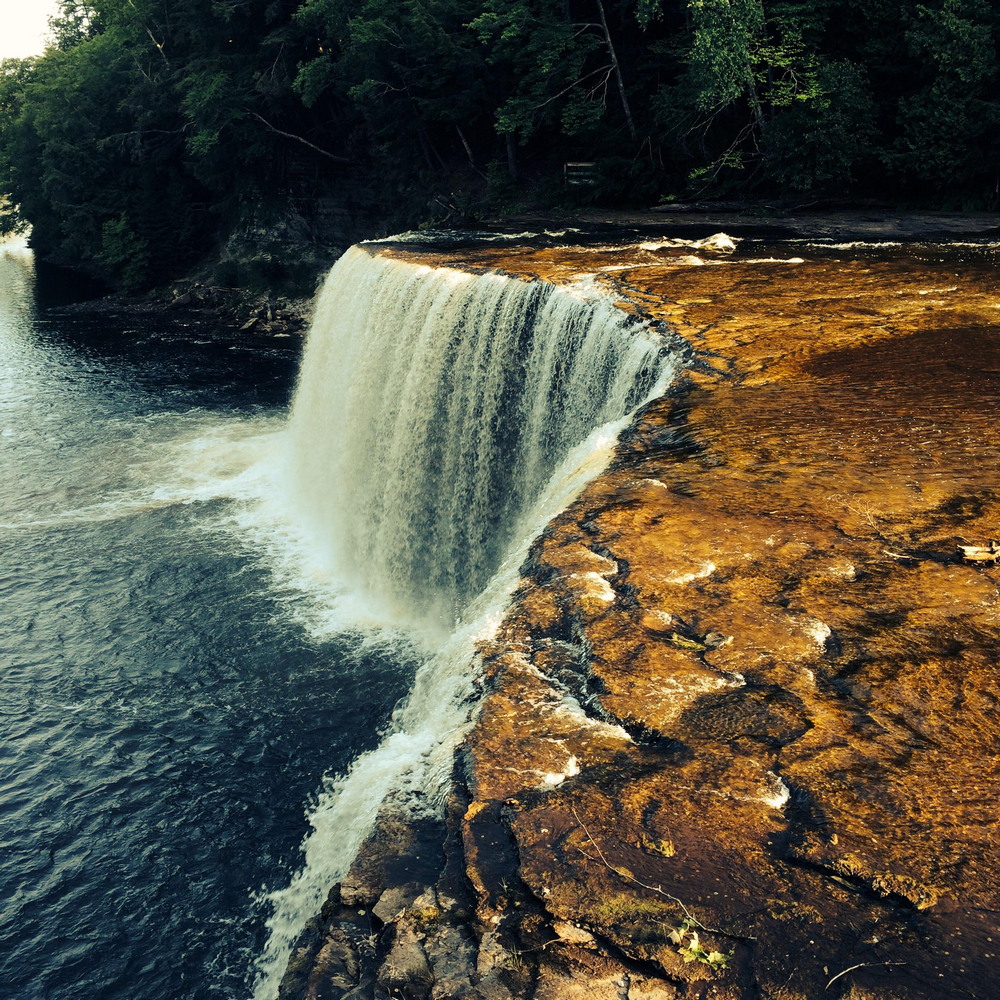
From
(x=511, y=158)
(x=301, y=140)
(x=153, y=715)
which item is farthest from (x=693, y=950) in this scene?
(x=301, y=140)

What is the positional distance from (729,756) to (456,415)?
10417 mm

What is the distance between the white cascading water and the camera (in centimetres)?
1219

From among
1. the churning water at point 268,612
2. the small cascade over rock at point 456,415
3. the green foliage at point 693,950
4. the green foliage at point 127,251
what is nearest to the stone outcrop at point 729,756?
the green foliage at point 693,950

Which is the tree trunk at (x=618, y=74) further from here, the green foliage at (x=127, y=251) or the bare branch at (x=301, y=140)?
the green foliage at (x=127, y=251)

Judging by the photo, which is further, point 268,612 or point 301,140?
point 301,140

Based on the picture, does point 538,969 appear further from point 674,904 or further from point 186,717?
point 186,717

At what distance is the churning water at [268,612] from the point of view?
843 centimetres

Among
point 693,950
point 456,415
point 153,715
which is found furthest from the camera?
point 456,415

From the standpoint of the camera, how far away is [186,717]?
11.9m

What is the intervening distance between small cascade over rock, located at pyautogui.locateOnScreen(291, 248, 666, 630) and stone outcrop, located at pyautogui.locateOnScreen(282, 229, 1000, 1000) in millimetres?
4034

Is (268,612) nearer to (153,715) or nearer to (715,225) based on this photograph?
(153,715)

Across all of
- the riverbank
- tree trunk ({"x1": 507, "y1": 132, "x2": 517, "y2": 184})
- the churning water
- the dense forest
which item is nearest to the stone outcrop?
the churning water

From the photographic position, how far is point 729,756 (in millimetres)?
5141

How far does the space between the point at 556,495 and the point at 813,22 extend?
64.9 feet
